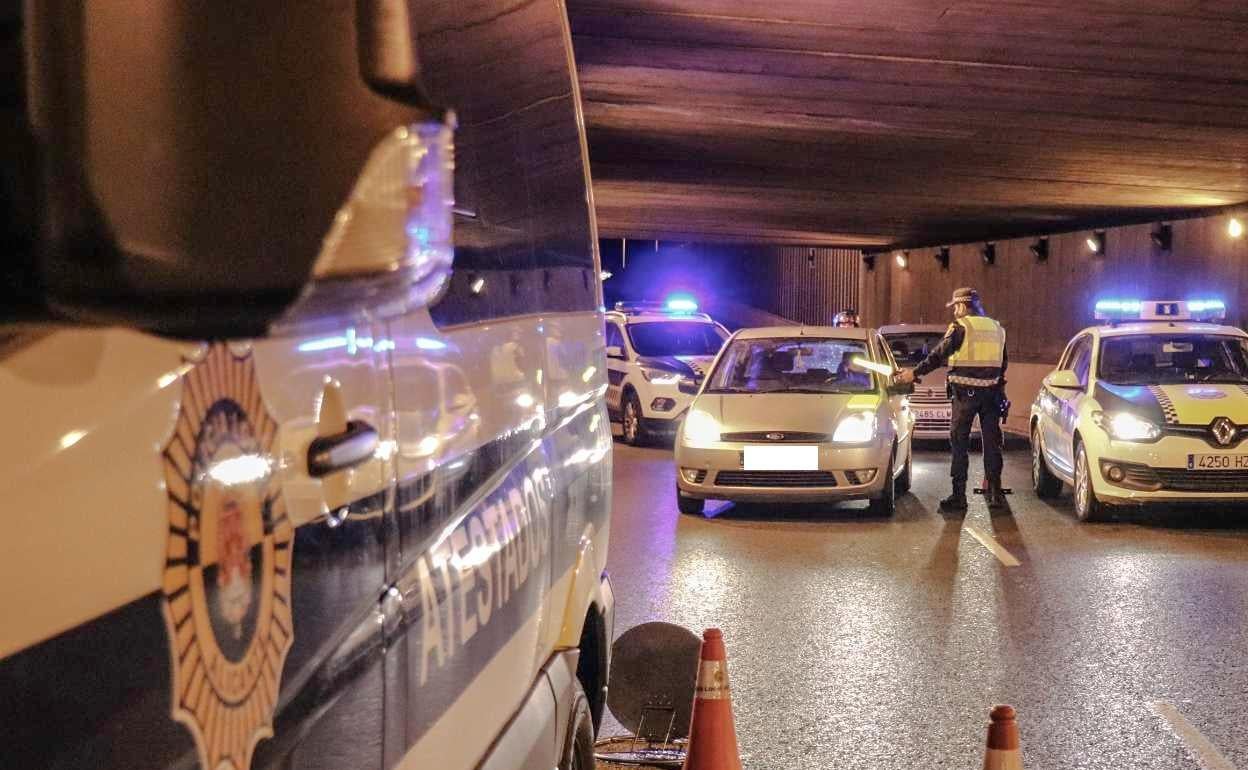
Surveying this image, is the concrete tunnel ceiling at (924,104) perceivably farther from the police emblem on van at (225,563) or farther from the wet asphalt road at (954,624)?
the police emblem on van at (225,563)

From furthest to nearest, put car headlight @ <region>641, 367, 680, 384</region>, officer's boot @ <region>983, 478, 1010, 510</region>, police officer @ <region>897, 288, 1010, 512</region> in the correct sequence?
car headlight @ <region>641, 367, 680, 384</region> → officer's boot @ <region>983, 478, 1010, 510</region> → police officer @ <region>897, 288, 1010, 512</region>

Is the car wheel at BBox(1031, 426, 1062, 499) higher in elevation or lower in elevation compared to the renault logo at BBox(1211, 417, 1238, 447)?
lower

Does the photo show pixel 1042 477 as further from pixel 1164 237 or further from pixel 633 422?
pixel 1164 237

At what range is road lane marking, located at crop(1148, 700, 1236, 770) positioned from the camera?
534 centimetres

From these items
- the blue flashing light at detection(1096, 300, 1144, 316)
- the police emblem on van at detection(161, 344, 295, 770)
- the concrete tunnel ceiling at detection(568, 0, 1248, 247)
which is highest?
the concrete tunnel ceiling at detection(568, 0, 1248, 247)

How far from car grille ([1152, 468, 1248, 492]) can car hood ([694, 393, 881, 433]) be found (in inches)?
88.7

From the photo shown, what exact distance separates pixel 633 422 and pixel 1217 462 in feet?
30.9

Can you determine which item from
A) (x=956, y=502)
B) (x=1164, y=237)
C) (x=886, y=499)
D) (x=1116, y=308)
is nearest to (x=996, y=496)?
(x=956, y=502)

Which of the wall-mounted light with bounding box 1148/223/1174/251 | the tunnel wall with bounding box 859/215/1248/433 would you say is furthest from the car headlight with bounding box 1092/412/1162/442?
the wall-mounted light with bounding box 1148/223/1174/251

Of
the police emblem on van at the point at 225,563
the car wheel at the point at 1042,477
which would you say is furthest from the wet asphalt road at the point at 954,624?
the police emblem on van at the point at 225,563

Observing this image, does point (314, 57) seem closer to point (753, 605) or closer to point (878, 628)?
point (878, 628)

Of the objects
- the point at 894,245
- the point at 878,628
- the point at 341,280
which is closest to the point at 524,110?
the point at 341,280

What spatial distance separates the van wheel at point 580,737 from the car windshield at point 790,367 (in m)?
8.70

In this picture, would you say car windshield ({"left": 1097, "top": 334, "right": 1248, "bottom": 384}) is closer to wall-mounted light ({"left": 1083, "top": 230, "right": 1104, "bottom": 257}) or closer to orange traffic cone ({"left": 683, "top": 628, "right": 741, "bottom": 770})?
orange traffic cone ({"left": 683, "top": 628, "right": 741, "bottom": 770})
